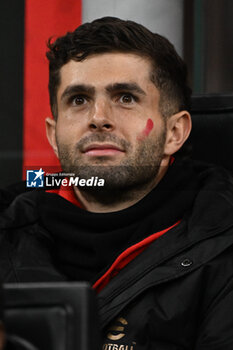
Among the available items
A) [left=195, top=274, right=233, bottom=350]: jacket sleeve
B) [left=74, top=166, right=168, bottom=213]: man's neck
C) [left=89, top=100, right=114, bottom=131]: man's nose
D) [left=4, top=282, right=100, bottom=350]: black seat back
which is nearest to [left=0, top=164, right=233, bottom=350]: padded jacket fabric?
[left=195, top=274, right=233, bottom=350]: jacket sleeve

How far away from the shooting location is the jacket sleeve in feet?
3.87

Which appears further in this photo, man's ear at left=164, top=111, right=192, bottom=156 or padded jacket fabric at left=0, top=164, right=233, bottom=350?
man's ear at left=164, top=111, right=192, bottom=156

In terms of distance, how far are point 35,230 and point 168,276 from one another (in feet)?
1.27

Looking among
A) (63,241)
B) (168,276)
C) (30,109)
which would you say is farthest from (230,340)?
(30,109)

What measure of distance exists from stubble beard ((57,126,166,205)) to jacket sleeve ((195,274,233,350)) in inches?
13.8

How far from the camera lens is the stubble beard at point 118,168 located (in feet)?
4.58

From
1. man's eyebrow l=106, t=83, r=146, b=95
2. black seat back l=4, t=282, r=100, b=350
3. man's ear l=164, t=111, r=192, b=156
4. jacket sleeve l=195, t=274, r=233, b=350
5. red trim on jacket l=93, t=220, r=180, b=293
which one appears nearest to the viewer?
black seat back l=4, t=282, r=100, b=350

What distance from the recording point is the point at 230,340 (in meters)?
1.18

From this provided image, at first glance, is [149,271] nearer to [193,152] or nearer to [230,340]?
[230,340]

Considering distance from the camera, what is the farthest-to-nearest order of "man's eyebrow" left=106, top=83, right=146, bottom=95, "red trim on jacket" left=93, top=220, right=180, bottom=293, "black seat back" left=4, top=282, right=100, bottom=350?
"man's eyebrow" left=106, top=83, right=146, bottom=95
"red trim on jacket" left=93, top=220, right=180, bottom=293
"black seat back" left=4, top=282, right=100, bottom=350

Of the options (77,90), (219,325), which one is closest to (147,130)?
(77,90)

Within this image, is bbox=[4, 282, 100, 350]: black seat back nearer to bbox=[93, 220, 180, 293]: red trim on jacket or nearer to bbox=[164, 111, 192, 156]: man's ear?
bbox=[93, 220, 180, 293]: red trim on jacket

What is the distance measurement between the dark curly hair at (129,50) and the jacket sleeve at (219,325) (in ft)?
1.66

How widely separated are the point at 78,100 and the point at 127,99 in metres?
0.12
